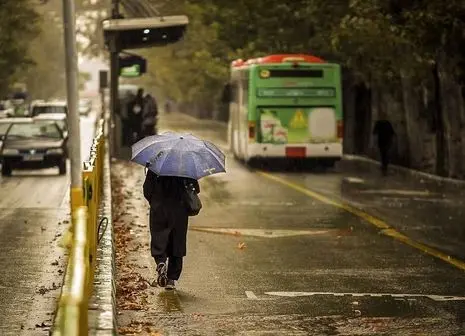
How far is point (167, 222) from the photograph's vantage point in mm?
13328

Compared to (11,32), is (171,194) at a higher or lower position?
lower

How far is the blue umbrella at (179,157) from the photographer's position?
13.0 meters

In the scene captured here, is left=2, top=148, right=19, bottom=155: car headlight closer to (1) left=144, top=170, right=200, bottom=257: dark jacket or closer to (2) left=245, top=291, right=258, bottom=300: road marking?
(1) left=144, top=170, right=200, bottom=257: dark jacket

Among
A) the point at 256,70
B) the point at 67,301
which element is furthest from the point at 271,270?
the point at 256,70

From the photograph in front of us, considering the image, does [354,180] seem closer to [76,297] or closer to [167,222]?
[167,222]

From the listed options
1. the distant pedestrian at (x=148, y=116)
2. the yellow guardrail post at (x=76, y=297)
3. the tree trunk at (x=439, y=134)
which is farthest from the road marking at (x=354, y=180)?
the yellow guardrail post at (x=76, y=297)

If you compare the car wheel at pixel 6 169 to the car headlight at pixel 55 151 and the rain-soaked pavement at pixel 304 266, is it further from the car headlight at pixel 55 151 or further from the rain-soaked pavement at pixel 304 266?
the rain-soaked pavement at pixel 304 266

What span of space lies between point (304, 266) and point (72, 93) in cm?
418

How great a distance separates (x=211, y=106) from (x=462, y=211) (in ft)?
233

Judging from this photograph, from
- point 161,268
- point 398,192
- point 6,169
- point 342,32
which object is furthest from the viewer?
point 6,169

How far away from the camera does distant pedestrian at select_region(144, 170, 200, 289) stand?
1327cm

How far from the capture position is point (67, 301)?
20.0 ft

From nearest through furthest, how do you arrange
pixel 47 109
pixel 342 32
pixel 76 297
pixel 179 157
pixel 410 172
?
pixel 76 297 → pixel 179 157 → pixel 342 32 → pixel 410 172 → pixel 47 109

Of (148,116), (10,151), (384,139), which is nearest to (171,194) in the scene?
(10,151)
